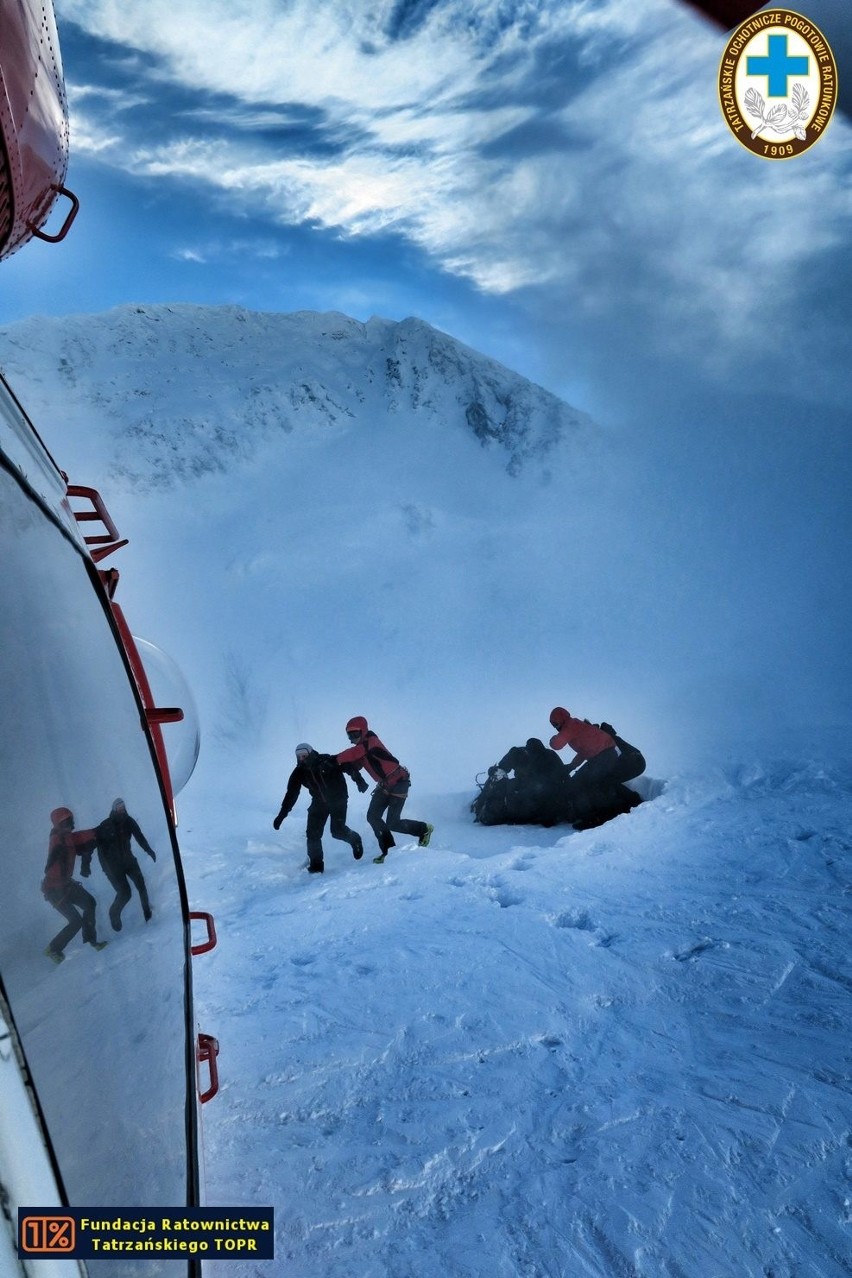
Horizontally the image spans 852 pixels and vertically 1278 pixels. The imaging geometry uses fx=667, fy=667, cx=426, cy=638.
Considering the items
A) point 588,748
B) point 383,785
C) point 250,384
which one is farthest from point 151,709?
point 250,384

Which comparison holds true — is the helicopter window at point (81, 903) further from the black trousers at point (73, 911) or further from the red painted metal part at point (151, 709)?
the red painted metal part at point (151, 709)

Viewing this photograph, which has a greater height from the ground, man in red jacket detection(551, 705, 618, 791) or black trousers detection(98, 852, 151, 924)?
black trousers detection(98, 852, 151, 924)

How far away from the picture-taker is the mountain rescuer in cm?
657

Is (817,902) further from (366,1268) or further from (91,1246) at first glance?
(91,1246)

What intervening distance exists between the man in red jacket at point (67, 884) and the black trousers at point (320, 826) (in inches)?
211

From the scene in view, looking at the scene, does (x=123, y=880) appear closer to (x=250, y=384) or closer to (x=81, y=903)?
(x=81, y=903)

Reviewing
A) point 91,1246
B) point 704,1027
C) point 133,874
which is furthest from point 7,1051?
point 704,1027

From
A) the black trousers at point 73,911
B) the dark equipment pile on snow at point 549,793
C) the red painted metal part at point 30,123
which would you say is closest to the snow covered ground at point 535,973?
the dark equipment pile on snow at point 549,793

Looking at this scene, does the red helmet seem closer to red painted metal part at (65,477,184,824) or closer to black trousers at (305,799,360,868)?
black trousers at (305,799,360,868)

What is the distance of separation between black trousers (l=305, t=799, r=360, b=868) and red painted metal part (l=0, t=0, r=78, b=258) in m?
4.94

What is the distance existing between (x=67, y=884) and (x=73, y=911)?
43mm

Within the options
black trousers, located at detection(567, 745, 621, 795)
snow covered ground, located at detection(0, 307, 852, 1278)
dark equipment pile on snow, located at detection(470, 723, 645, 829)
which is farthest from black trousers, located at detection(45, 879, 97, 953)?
black trousers, located at detection(567, 745, 621, 795)

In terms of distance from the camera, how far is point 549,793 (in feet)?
23.7

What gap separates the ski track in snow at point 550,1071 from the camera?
1922 mm
